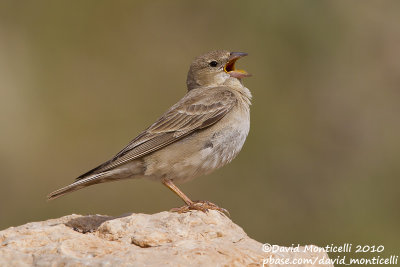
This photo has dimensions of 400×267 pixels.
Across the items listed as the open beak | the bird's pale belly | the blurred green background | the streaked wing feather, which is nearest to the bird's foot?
the bird's pale belly

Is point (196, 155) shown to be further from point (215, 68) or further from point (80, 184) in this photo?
point (215, 68)

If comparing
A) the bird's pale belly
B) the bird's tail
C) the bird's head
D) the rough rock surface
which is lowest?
the rough rock surface

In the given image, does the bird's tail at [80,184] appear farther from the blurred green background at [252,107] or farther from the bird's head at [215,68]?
the blurred green background at [252,107]

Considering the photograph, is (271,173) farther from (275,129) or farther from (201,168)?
(201,168)

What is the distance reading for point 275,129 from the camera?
11172 millimetres

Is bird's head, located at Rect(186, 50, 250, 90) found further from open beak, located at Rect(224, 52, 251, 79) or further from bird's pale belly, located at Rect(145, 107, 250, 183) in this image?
bird's pale belly, located at Rect(145, 107, 250, 183)

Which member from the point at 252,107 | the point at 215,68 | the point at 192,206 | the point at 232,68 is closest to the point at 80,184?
the point at 192,206

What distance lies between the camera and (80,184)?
676 cm

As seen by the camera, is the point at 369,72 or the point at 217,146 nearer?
the point at 217,146

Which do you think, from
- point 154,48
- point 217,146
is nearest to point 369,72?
point 154,48

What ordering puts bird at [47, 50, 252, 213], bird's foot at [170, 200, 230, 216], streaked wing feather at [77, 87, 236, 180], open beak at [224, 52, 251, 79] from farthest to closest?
1. open beak at [224, 52, 251, 79]
2. streaked wing feather at [77, 87, 236, 180]
3. bird at [47, 50, 252, 213]
4. bird's foot at [170, 200, 230, 216]

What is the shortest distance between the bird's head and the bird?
0.50 m

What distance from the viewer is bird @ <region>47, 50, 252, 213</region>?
277 inches

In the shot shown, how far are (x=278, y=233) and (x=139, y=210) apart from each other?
2.07 m
